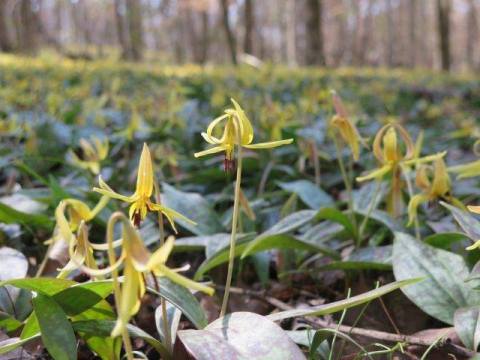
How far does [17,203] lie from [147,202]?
3.74ft

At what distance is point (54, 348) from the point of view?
1.01 m

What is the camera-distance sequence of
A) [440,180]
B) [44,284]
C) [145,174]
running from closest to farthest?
1. [145,174]
2. [44,284]
3. [440,180]

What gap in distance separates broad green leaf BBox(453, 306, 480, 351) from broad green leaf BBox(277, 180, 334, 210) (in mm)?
997

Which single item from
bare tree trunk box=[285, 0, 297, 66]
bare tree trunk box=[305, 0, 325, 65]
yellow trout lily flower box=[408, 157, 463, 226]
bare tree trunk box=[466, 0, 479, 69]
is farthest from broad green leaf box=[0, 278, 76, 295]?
bare tree trunk box=[466, 0, 479, 69]

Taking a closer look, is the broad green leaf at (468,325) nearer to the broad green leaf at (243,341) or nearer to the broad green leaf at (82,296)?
the broad green leaf at (243,341)

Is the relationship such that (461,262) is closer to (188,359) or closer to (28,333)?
(188,359)

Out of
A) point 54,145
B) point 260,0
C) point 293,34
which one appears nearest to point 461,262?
point 54,145

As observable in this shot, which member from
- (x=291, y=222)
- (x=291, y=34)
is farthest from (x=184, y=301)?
(x=291, y=34)

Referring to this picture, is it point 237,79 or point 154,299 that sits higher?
point 237,79

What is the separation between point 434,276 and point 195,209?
847 mm

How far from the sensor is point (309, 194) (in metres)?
2.15

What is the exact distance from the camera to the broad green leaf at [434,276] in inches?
48.3

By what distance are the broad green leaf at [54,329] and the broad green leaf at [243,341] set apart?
206 millimetres

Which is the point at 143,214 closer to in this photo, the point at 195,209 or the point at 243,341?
the point at 243,341
